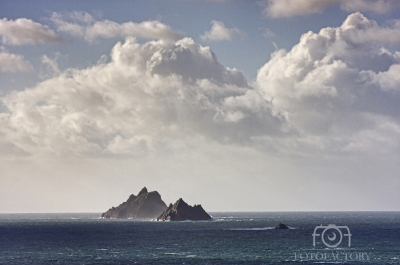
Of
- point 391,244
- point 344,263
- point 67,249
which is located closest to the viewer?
point 344,263

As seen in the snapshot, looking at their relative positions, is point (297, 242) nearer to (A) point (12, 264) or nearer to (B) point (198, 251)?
(B) point (198, 251)

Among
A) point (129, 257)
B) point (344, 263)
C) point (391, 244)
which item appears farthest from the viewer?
point (391, 244)

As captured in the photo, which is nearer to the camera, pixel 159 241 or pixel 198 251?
pixel 198 251

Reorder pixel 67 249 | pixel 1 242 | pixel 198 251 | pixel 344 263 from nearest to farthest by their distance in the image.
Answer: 1. pixel 344 263
2. pixel 198 251
3. pixel 67 249
4. pixel 1 242

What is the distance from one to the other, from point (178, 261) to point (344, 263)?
3562cm

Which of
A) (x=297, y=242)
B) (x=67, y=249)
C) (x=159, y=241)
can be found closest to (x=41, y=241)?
(x=67, y=249)

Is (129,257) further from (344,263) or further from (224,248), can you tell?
(344,263)

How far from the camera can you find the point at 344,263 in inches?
4018

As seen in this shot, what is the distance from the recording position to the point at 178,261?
343 ft

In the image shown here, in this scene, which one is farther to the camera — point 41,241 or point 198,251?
point 41,241

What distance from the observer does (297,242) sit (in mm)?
145875

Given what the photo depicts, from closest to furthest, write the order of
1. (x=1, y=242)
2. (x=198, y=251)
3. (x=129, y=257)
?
(x=129, y=257) < (x=198, y=251) < (x=1, y=242)

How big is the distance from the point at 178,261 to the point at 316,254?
3569cm

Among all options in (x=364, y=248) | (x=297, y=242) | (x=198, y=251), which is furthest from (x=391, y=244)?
(x=198, y=251)
